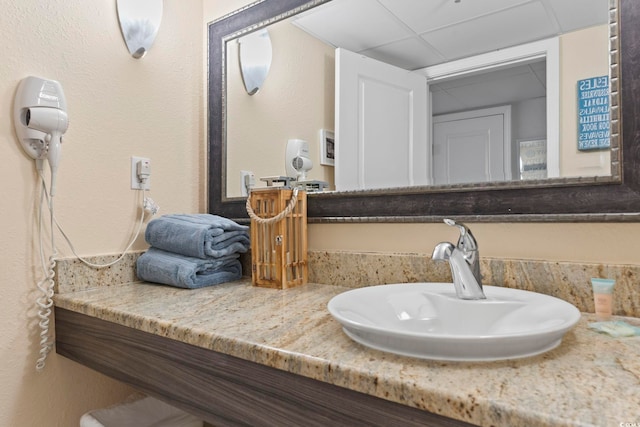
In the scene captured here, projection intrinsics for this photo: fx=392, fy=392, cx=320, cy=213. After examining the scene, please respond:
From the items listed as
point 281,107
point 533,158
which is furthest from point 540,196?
point 281,107

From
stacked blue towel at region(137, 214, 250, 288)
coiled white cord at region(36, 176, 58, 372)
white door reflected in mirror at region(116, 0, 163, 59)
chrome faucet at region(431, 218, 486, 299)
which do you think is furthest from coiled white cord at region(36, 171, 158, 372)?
chrome faucet at region(431, 218, 486, 299)

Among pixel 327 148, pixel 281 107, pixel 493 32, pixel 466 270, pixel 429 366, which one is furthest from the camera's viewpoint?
pixel 281 107

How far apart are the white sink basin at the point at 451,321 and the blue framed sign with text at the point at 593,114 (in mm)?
347

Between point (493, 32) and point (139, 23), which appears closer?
point (493, 32)

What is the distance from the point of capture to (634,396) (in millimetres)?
441

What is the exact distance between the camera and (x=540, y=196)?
0.89m

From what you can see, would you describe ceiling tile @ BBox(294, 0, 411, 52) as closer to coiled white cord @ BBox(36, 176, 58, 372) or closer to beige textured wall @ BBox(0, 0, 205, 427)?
beige textured wall @ BBox(0, 0, 205, 427)

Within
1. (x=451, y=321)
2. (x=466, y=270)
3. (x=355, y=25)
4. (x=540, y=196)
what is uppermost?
(x=355, y=25)

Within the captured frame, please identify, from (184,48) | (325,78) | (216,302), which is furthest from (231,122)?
(216,302)

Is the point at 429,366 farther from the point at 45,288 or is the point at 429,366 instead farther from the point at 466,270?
the point at 45,288

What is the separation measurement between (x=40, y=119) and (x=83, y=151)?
0.52 ft

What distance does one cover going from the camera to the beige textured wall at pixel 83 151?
38.9 inches

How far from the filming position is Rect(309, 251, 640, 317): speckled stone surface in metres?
0.79

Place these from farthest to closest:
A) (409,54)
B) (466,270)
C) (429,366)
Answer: (409,54) < (466,270) < (429,366)
